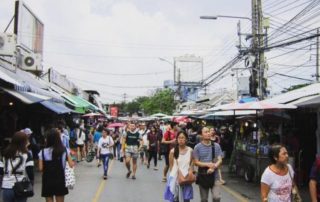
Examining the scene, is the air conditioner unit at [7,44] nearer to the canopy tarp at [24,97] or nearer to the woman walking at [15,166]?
the canopy tarp at [24,97]

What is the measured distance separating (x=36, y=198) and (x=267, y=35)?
1482cm

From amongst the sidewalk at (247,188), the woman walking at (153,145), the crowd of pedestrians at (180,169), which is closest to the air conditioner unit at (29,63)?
the woman walking at (153,145)

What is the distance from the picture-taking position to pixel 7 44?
1947 cm

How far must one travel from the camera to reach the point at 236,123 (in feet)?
81.9

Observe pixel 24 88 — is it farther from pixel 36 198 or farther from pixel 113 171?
pixel 113 171

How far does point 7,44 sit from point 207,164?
12912 millimetres

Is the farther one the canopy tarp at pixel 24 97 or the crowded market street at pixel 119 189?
the canopy tarp at pixel 24 97

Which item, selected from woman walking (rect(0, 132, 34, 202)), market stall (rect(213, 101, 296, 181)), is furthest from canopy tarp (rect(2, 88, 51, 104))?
woman walking (rect(0, 132, 34, 202))

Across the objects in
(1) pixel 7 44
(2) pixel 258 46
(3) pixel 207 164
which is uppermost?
(2) pixel 258 46

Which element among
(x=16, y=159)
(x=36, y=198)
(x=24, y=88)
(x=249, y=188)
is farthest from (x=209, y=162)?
(x=24, y=88)

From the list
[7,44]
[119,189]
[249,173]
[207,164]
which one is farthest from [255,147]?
[7,44]

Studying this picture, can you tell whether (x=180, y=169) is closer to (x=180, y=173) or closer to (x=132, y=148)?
(x=180, y=173)

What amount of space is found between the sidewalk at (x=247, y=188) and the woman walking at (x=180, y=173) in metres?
3.80

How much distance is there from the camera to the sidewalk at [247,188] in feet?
42.8
